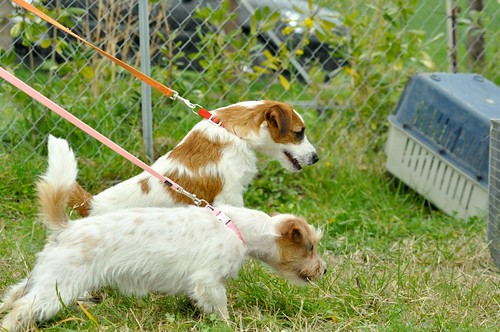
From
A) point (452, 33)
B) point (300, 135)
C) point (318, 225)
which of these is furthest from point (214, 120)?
point (452, 33)

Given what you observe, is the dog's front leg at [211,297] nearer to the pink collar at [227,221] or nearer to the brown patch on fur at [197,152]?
the pink collar at [227,221]

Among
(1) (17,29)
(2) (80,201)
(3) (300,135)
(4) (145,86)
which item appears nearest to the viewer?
(2) (80,201)

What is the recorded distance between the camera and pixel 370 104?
6492 mm

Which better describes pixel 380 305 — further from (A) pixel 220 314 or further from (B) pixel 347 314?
(A) pixel 220 314

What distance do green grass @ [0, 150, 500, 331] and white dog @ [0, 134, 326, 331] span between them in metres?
0.17

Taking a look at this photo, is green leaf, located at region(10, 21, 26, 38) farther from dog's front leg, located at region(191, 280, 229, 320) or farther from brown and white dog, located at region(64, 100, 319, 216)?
dog's front leg, located at region(191, 280, 229, 320)

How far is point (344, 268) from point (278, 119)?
34.6 inches

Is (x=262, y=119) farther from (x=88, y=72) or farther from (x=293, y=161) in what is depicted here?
(x=88, y=72)

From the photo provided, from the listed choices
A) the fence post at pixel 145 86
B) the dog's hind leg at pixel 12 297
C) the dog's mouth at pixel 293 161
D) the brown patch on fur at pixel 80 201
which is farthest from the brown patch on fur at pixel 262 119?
the dog's hind leg at pixel 12 297

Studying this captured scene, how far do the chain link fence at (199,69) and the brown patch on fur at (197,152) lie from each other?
127 cm

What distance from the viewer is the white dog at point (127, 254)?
3.32 metres

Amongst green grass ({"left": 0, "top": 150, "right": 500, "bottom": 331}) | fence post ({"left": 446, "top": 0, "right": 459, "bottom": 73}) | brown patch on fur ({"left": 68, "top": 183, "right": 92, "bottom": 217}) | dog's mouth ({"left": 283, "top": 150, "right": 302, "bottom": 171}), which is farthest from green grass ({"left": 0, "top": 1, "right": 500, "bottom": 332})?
dog's mouth ({"left": 283, "top": 150, "right": 302, "bottom": 171})

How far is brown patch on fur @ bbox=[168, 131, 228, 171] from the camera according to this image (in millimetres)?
4242

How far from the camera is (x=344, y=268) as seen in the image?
434cm
